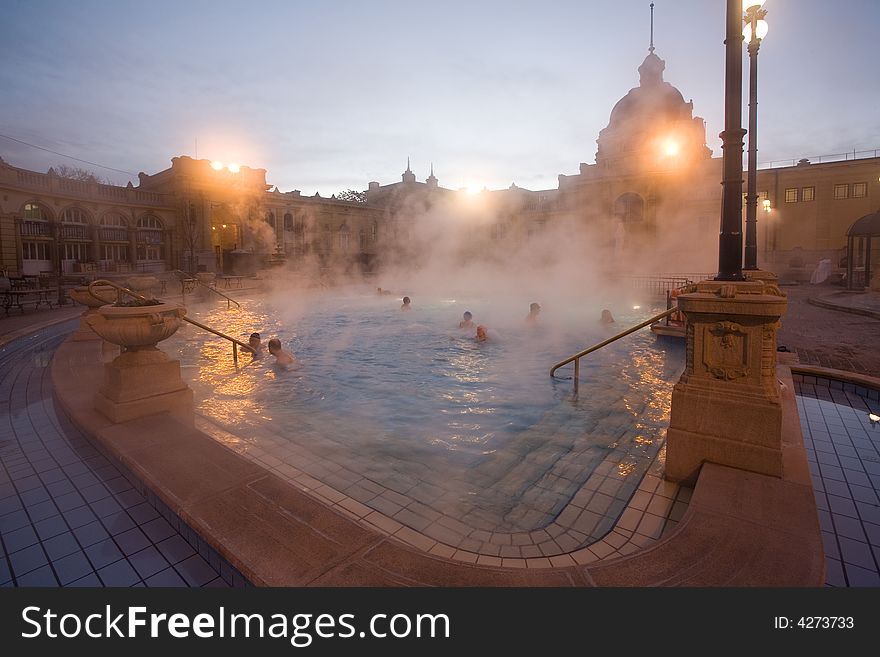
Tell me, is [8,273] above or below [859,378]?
above

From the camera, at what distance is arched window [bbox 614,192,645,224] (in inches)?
1298

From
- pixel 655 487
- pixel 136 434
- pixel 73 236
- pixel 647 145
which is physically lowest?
pixel 655 487

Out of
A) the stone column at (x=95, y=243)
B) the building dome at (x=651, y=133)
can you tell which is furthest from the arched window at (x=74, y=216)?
the building dome at (x=651, y=133)

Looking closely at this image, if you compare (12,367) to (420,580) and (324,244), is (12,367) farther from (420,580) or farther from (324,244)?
(324,244)

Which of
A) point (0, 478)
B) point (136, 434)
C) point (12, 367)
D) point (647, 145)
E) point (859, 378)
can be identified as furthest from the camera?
point (647, 145)

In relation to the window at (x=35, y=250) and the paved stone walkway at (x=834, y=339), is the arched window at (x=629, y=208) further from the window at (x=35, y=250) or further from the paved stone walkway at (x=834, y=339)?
the window at (x=35, y=250)

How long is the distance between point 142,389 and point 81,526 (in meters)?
1.82

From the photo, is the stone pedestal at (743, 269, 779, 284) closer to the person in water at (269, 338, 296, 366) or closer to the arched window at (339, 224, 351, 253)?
the person in water at (269, 338, 296, 366)

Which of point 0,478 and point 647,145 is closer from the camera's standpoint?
point 0,478

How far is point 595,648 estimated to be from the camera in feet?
5.85

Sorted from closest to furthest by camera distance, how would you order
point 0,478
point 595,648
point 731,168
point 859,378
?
point 595,648 → point 0,478 → point 731,168 → point 859,378

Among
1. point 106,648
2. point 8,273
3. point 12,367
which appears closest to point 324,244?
point 8,273

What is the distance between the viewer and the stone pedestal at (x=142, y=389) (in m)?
4.27

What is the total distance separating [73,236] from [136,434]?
26474mm
